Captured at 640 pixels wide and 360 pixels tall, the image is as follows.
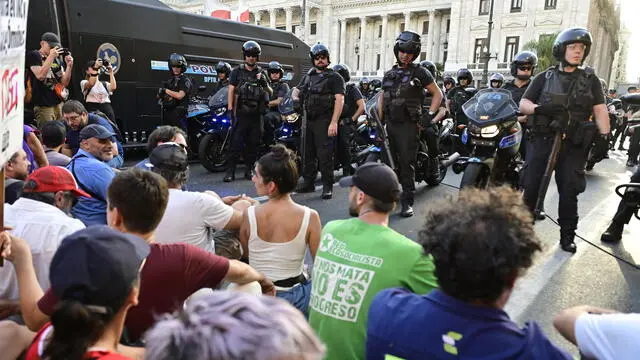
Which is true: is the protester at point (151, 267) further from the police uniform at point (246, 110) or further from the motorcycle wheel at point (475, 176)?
the police uniform at point (246, 110)

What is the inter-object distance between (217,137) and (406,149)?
3.65 meters

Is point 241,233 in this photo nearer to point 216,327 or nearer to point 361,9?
point 216,327

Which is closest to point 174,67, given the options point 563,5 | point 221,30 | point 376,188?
point 221,30

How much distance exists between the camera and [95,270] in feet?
4.20

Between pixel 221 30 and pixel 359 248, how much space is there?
393 inches

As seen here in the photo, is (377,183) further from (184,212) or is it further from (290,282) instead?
(184,212)

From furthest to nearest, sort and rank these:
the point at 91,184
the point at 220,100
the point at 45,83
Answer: the point at 220,100 → the point at 45,83 → the point at 91,184

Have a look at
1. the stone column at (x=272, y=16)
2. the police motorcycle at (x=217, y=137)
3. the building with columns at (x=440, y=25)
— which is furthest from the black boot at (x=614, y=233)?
the stone column at (x=272, y=16)

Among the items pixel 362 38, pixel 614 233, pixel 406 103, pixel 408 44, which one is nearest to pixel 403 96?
pixel 406 103

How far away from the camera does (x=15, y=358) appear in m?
1.87

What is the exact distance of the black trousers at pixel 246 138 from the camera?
24.3ft

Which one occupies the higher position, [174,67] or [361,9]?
[361,9]

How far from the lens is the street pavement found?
11.1 feet

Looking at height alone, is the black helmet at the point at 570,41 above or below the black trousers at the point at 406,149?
above
